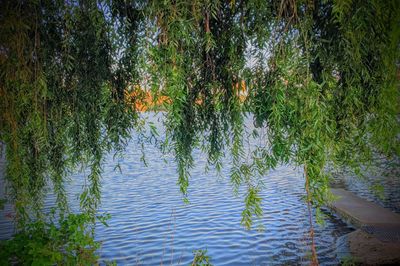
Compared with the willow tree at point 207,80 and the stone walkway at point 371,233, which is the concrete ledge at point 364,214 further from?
the willow tree at point 207,80

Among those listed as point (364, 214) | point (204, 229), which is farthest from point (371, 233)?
point (204, 229)

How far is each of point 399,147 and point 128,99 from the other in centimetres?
202

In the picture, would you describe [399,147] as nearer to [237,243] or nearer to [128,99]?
[128,99]

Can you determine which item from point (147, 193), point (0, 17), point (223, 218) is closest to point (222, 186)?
point (147, 193)

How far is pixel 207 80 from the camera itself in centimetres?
296

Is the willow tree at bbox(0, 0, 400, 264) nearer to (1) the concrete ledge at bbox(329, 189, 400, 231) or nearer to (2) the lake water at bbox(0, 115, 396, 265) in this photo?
(2) the lake water at bbox(0, 115, 396, 265)

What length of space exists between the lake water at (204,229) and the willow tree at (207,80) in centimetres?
129

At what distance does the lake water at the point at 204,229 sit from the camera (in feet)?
21.7

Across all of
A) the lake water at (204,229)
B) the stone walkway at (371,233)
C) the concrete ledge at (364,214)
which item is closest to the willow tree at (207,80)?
the lake water at (204,229)

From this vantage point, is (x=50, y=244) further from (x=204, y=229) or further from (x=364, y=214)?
(x=364, y=214)

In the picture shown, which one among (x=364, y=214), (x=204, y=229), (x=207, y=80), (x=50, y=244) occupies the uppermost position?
(x=207, y=80)

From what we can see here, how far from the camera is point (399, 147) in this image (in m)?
2.62

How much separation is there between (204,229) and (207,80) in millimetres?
5562

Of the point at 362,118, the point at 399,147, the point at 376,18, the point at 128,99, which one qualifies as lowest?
the point at 399,147
